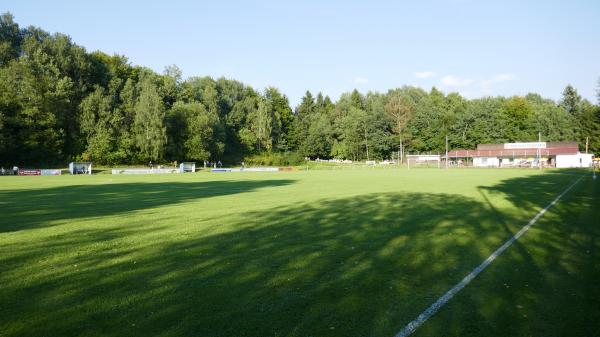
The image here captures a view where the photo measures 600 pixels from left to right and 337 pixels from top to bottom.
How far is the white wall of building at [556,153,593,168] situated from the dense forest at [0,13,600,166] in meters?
10.8

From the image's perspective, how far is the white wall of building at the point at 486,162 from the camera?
3477 inches

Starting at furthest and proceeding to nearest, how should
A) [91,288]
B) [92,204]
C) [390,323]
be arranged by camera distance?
[92,204], [91,288], [390,323]

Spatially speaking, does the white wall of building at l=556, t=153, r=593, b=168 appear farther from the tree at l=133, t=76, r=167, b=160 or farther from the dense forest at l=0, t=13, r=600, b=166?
the tree at l=133, t=76, r=167, b=160

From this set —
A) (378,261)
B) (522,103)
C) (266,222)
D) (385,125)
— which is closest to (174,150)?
(385,125)

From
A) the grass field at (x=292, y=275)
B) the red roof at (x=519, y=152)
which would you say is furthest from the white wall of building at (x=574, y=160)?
the grass field at (x=292, y=275)

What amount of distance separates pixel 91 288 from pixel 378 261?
5300mm

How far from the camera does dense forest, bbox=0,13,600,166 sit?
6869cm

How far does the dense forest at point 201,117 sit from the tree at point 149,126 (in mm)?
196

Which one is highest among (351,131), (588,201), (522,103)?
(522,103)

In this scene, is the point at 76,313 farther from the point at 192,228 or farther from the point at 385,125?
the point at 385,125

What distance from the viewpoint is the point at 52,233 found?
1113cm

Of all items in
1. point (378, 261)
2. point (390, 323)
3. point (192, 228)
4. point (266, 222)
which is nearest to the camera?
point (390, 323)

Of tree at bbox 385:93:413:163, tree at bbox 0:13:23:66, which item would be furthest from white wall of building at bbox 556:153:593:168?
tree at bbox 0:13:23:66

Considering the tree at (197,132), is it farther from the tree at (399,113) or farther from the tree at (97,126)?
the tree at (399,113)
